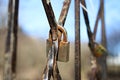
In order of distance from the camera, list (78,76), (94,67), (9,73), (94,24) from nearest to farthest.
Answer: (78,76)
(9,73)
(94,67)
(94,24)

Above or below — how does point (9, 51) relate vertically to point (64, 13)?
below

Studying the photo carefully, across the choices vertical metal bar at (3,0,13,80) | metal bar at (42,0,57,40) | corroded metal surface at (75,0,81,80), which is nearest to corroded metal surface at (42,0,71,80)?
metal bar at (42,0,57,40)

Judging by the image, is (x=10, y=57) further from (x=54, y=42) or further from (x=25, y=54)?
(x=25, y=54)

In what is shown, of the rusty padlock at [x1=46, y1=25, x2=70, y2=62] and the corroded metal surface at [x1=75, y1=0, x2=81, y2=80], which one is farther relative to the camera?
the corroded metal surface at [x1=75, y1=0, x2=81, y2=80]

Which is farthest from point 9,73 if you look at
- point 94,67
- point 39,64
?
point 39,64

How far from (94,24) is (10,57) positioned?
23.9 inches

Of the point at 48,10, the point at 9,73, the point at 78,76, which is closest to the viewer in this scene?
the point at 48,10

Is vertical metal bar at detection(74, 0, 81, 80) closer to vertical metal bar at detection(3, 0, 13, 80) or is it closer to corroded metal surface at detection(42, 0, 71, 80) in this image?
corroded metal surface at detection(42, 0, 71, 80)

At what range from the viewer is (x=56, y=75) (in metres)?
1.06

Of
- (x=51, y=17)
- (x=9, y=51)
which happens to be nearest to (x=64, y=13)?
(x=51, y=17)

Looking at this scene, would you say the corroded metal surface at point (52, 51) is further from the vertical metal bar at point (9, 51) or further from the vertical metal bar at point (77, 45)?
the vertical metal bar at point (9, 51)

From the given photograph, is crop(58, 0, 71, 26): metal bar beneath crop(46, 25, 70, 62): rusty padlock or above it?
above

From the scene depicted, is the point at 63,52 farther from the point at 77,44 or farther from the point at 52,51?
the point at 77,44

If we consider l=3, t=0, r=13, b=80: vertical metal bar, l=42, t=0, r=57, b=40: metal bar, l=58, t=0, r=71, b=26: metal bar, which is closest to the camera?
l=42, t=0, r=57, b=40: metal bar
